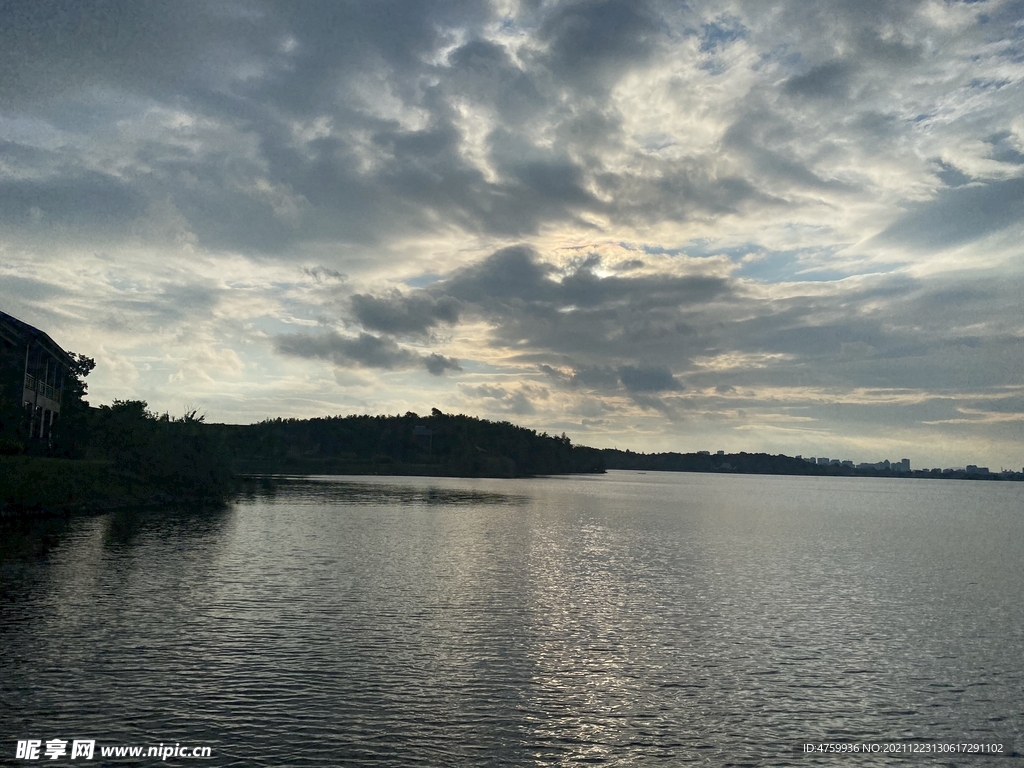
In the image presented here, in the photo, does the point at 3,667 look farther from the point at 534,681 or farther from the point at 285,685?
Result: the point at 534,681

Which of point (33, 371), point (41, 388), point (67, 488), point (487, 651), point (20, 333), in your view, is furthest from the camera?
point (41, 388)

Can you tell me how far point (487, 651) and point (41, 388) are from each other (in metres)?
83.9

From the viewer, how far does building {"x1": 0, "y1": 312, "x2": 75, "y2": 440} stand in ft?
260

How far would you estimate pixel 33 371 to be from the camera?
88.6m

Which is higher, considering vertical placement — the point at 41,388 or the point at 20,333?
the point at 20,333

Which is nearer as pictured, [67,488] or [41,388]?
[67,488]

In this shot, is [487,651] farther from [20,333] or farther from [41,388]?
[41,388]

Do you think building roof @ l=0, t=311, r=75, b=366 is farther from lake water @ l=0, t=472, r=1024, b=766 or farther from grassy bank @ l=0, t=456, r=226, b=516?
lake water @ l=0, t=472, r=1024, b=766

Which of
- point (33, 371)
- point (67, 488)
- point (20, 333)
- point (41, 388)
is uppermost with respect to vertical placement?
point (20, 333)

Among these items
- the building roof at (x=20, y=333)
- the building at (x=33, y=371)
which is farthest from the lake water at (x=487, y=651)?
the building roof at (x=20, y=333)

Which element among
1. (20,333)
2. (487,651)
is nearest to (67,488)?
(20,333)

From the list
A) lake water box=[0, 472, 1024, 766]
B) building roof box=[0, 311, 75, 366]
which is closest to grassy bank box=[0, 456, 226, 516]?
lake water box=[0, 472, 1024, 766]

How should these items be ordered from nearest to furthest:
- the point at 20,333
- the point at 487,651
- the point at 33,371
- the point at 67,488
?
1. the point at 487,651
2. the point at 67,488
3. the point at 20,333
4. the point at 33,371

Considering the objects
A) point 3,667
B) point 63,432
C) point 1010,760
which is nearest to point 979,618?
point 1010,760
